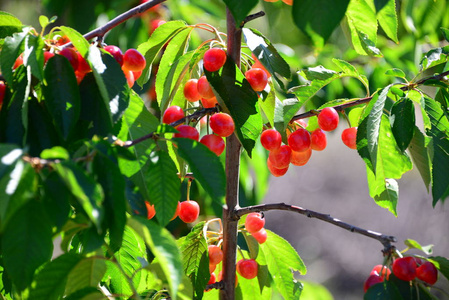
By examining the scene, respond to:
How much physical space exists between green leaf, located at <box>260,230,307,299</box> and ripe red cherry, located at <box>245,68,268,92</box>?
0.28 m

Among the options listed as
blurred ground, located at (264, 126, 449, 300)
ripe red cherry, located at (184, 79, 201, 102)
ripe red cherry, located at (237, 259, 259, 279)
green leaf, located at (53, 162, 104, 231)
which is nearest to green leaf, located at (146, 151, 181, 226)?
green leaf, located at (53, 162, 104, 231)

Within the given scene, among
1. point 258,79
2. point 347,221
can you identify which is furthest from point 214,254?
point 347,221

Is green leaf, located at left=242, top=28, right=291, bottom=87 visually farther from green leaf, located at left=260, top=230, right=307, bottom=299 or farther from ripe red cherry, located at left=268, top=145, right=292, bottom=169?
green leaf, located at left=260, top=230, right=307, bottom=299

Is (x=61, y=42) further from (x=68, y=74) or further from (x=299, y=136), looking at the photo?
(x=299, y=136)

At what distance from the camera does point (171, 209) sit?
0.60m

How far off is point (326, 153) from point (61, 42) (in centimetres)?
497

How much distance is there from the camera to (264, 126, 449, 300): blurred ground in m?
4.35

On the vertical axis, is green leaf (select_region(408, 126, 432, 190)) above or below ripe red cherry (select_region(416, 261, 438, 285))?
above

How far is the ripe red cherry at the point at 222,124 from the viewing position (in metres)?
0.75

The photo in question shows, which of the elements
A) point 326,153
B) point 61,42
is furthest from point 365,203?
point 61,42

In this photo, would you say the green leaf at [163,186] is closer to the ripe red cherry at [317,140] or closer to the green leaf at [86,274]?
the green leaf at [86,274]

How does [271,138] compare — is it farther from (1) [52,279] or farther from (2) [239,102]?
(1) [52,279]

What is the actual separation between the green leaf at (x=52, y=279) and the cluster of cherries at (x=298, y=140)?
13.8 inches

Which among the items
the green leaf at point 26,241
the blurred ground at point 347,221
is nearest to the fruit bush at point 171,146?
the green leaf at point 26,241
